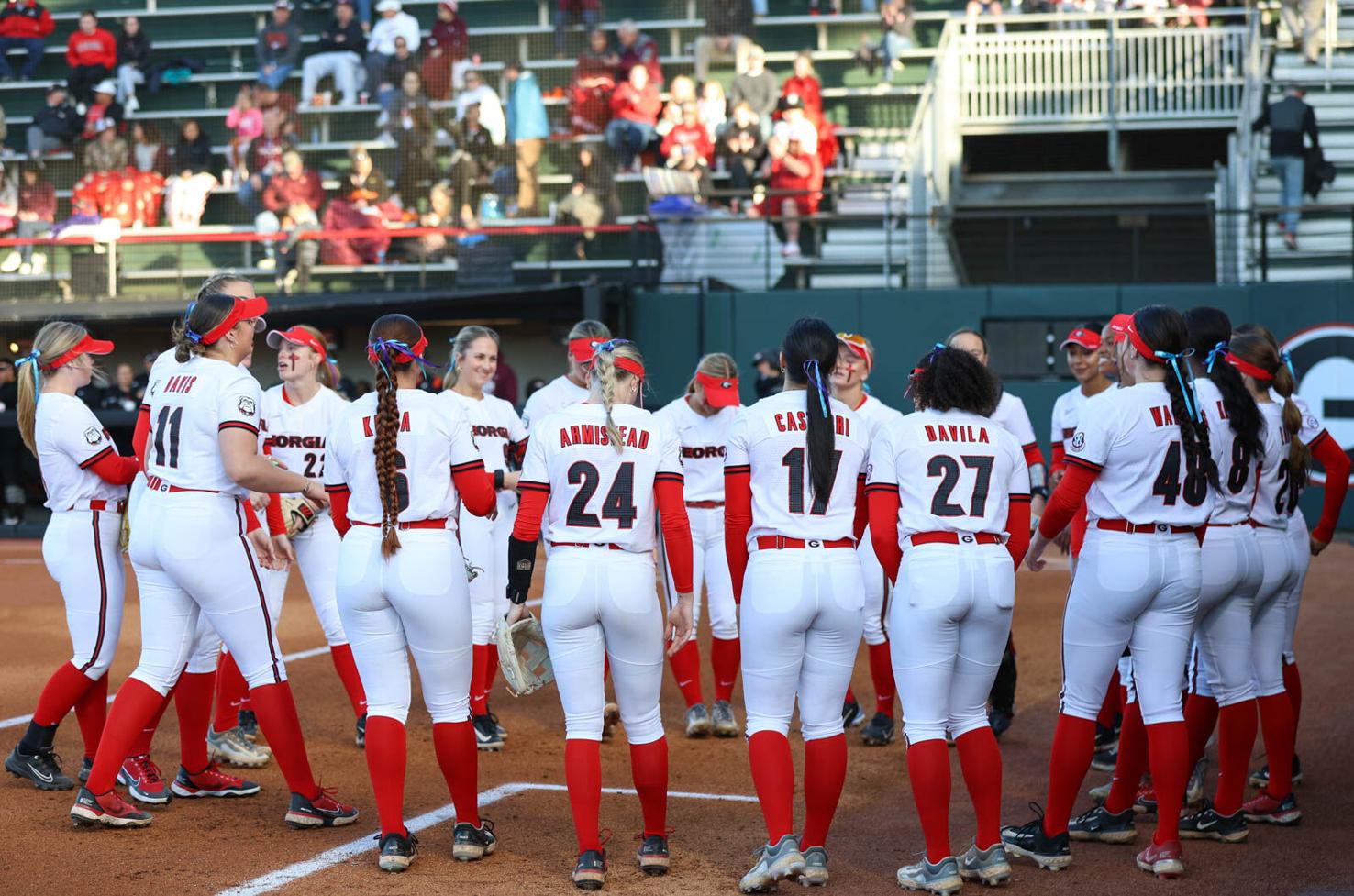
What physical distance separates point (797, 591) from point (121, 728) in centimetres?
273

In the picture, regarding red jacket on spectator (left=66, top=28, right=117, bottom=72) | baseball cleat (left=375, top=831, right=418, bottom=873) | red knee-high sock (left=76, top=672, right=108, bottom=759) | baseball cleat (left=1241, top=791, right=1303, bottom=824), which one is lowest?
baseball cleat (left=1241, top=791, right=1303, bottom=824)

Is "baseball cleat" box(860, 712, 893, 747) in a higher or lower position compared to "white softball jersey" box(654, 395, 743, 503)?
lower

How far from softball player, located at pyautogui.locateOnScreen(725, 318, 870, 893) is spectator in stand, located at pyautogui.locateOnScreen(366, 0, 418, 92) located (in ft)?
56.0

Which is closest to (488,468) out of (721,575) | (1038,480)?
(721,575)

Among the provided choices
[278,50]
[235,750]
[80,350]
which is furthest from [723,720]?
[278,50]

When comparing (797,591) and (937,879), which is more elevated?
(797,591)

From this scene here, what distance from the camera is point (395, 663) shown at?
5508 mm

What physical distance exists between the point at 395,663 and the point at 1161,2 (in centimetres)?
1742

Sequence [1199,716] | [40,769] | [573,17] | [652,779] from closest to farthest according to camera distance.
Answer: [652,779], [1199,716], [40,769], [573,17]

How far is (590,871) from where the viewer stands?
520 cm

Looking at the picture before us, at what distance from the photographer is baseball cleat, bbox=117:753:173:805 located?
6.27m

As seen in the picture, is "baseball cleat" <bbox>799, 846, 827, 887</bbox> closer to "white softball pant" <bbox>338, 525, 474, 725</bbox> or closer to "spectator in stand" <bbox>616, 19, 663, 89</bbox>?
"white softball pant" <bbox>338, 525, 474, 725</bbox>

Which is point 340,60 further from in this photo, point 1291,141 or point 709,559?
point 709,559

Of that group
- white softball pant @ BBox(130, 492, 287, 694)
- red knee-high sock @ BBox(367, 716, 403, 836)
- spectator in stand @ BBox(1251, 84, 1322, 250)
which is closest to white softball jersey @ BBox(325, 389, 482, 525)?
white softball pant @ BBox(130, 492, 287, 694)
